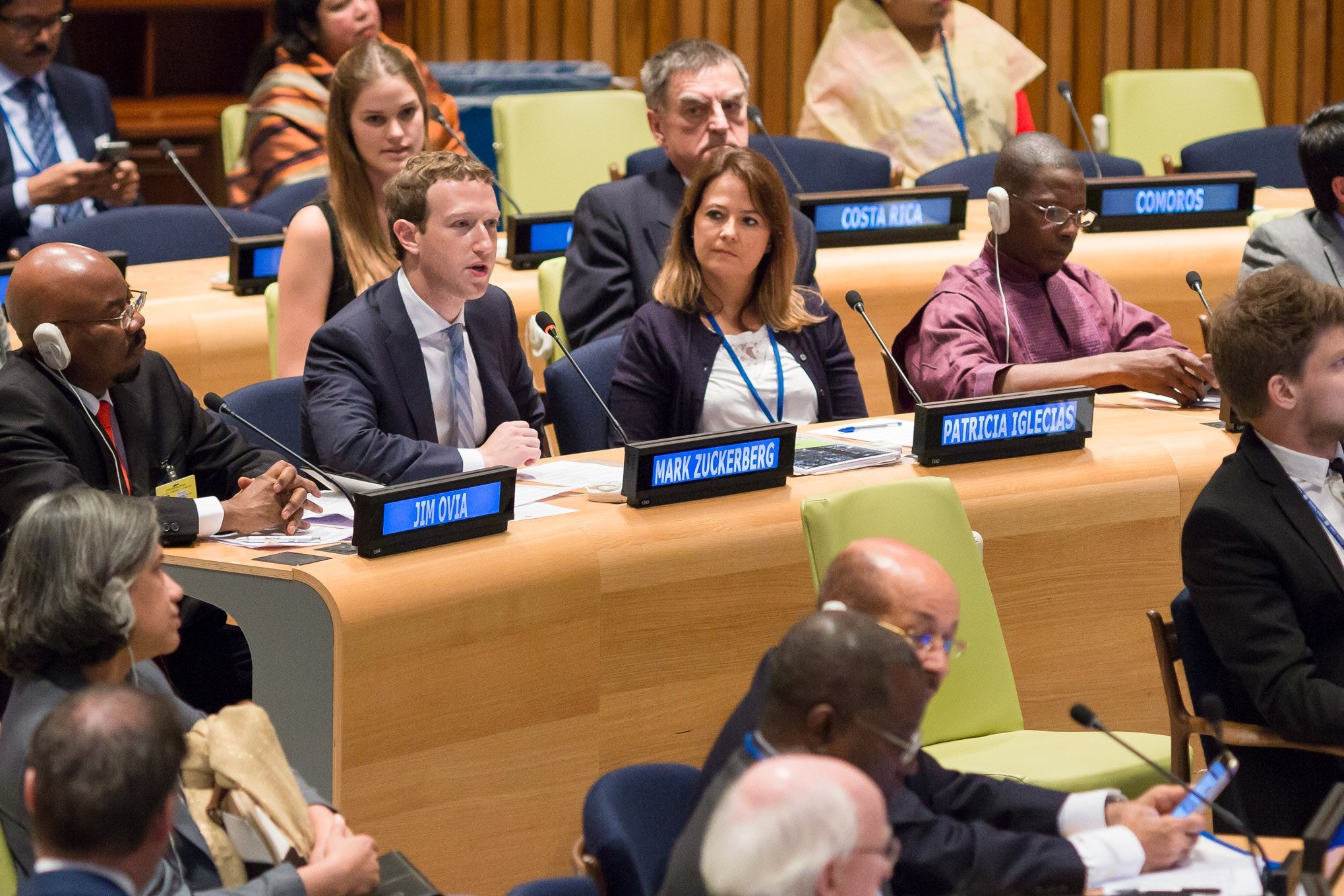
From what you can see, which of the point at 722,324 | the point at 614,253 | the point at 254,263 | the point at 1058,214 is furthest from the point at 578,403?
the point at 254,263

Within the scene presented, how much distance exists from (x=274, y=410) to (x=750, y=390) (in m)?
0.87

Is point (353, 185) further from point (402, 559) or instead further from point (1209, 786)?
point (1209, 786)

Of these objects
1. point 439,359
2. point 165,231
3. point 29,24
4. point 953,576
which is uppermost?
point 29,24

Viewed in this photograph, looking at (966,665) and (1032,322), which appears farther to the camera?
(1032,322)

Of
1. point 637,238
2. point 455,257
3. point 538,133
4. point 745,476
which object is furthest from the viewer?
point 538,133

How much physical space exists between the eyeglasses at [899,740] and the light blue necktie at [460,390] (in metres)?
1.71

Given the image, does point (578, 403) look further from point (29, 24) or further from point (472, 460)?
Answer: point (29, 24)

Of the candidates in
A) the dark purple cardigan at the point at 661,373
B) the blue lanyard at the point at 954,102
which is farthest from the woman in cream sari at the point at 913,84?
the dark purple cardigan at the point at 661,373

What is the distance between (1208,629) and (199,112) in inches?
203

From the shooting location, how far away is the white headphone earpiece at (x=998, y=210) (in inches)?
134

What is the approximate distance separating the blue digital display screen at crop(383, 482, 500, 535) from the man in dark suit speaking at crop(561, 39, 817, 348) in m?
1.29

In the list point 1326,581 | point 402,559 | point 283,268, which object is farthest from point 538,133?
point 1326,581

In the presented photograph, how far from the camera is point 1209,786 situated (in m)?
1.95

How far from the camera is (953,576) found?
2.55 metres
